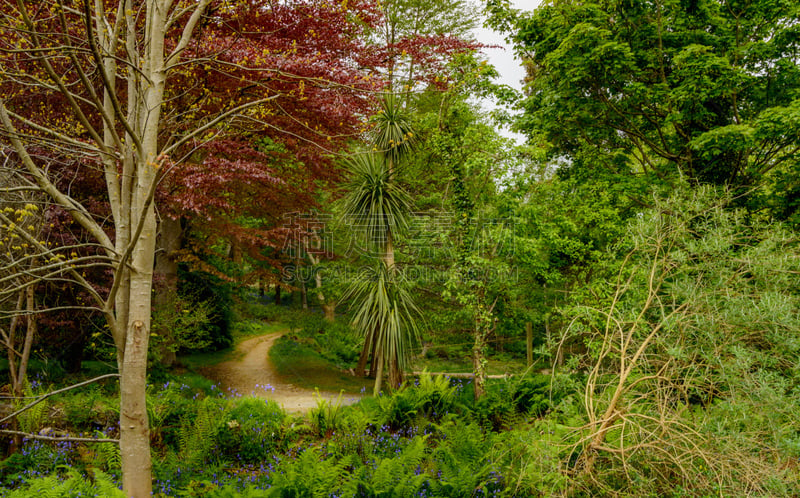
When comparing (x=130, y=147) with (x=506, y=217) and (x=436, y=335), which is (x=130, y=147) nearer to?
(x=506, y=217)

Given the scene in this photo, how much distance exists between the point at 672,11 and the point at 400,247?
7.13m

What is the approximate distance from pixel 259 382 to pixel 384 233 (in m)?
5.01

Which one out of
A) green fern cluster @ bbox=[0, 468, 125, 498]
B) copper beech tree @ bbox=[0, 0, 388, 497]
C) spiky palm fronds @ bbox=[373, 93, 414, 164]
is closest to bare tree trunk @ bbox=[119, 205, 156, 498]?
copper beech tree @ bbox=[0, 0, 388, 497]

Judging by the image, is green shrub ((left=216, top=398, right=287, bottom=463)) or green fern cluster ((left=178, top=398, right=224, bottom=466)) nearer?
green fern cluster ((left=178, top=398, right=224, bottom=466))

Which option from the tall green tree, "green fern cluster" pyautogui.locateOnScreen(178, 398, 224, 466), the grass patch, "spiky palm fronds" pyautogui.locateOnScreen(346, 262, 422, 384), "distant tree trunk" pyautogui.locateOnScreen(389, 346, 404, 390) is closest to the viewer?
"green fern cluster" pyautogui.locateOnScreen(178, 398, 224, 466)

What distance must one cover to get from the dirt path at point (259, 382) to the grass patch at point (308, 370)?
11.5 inches

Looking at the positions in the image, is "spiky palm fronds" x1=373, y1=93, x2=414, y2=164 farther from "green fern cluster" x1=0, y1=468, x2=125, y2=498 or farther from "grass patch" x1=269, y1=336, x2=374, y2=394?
"green fern cluster" x1=0, y1=468, x2=125, y2=498

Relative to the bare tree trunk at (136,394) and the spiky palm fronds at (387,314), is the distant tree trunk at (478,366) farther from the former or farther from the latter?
the bare tree trunk at (136,394)

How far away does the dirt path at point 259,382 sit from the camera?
822 centimetres

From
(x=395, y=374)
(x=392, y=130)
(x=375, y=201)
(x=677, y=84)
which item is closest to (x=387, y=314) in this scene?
(x=395, y=374)

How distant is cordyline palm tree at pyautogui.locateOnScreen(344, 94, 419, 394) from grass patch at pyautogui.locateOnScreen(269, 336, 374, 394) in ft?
6.06

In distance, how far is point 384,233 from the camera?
26.3ft

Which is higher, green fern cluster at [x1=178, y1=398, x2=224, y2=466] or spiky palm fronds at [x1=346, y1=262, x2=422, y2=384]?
spiky palm fronds at [x1=346, y1=262, x2=422, y2=384]

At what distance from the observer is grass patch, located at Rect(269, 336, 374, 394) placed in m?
9.86
